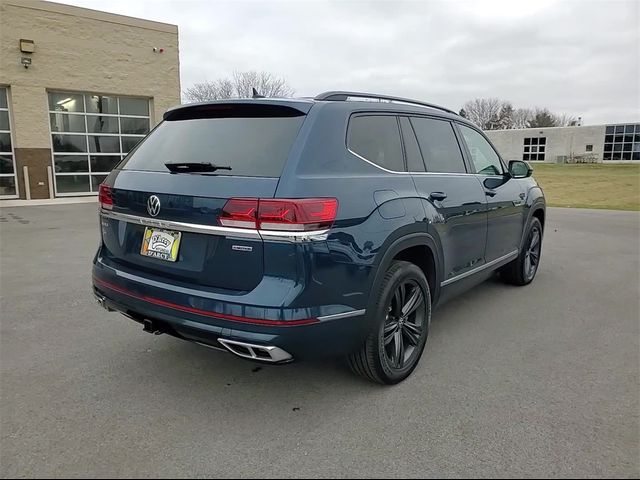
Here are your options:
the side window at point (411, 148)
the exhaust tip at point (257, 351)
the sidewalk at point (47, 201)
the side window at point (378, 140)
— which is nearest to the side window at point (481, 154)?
the side window at point (411, 148)

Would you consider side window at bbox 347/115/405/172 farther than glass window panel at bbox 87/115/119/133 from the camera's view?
No

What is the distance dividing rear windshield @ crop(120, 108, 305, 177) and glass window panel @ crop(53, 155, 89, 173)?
51.8 feet

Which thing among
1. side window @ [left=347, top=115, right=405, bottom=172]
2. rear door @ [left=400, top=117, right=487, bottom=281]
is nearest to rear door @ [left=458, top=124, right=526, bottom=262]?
rear door @ [left=400, top=117, right=487, bottom=281]

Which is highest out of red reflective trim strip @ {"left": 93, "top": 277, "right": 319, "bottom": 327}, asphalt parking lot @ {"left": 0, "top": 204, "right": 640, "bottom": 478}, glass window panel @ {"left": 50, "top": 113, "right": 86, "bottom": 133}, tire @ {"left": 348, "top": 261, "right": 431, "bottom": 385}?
glass window panel @ {"left": 50, "top": 113, "right": 86, "bottom": 133}

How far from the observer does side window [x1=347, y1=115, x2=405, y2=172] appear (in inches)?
124

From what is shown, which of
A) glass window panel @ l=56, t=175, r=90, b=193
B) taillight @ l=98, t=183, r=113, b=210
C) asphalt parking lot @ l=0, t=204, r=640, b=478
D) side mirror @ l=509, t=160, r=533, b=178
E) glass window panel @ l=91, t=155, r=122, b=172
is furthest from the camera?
glass window panel @ l=91, t=155, r=122, b=172

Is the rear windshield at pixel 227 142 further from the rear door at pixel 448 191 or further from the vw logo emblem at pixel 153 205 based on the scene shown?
the rear door at pixel 448 191

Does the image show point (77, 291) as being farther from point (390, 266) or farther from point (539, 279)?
point (539, 279)

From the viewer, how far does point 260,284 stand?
8.56 ft

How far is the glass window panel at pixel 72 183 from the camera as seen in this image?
17.2m

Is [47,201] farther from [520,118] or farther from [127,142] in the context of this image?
[520,118]

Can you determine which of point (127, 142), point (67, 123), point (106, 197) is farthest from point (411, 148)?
point (127, 142)

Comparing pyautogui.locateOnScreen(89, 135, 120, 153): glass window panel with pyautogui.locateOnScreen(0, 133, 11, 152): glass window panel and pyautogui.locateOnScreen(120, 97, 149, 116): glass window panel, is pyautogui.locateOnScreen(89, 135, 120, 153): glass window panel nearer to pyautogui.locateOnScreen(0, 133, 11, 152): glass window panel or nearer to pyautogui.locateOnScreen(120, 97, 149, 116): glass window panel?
pyautogui.locateOnScreen(120, 97, 149, 116): glass window panel

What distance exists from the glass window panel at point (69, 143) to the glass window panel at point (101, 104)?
1.09m
